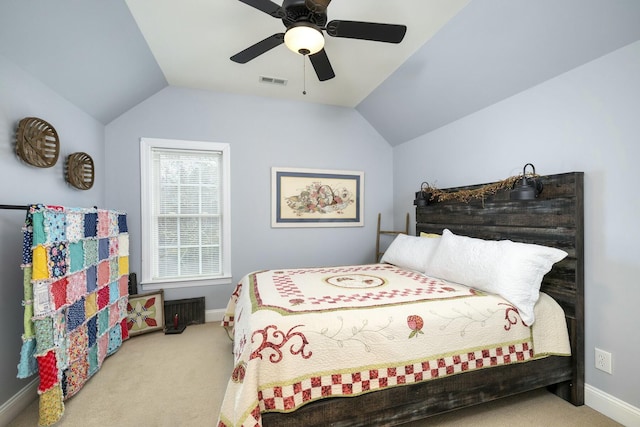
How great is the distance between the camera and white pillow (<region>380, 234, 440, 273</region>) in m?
2.75

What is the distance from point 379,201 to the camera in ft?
13.6

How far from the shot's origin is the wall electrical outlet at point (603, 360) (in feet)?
6.11

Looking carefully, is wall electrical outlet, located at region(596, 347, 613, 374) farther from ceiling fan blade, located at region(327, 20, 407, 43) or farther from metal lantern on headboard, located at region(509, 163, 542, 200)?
ceiling fan blade, located at region(327, 20, 407, 43)

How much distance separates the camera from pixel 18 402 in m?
1.88

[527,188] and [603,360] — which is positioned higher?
[527,188]

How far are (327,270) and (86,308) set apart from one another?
200 cm

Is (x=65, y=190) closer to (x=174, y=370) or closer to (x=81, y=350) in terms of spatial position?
(x=81, y=350)

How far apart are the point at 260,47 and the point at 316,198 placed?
2120mm

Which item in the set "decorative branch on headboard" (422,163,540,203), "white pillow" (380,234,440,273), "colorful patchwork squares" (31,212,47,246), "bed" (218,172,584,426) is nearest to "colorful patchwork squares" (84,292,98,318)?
"colorful patchwork squares" (31,212,47,246)

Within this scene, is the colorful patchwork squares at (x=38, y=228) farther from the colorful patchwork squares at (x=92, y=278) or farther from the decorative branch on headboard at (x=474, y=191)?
the decorative branch on headboard at (x=474, y=191)

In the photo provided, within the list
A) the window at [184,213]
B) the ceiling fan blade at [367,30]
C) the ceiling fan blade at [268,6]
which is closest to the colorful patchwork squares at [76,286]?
the window at [184,213]

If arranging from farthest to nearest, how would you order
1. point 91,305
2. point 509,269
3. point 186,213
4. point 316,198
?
point 316,198
point 186,213
point 91,305
point 509,269

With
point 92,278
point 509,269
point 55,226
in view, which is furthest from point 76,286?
point 509,269

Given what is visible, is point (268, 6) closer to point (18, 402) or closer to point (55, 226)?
point (55, 226)
